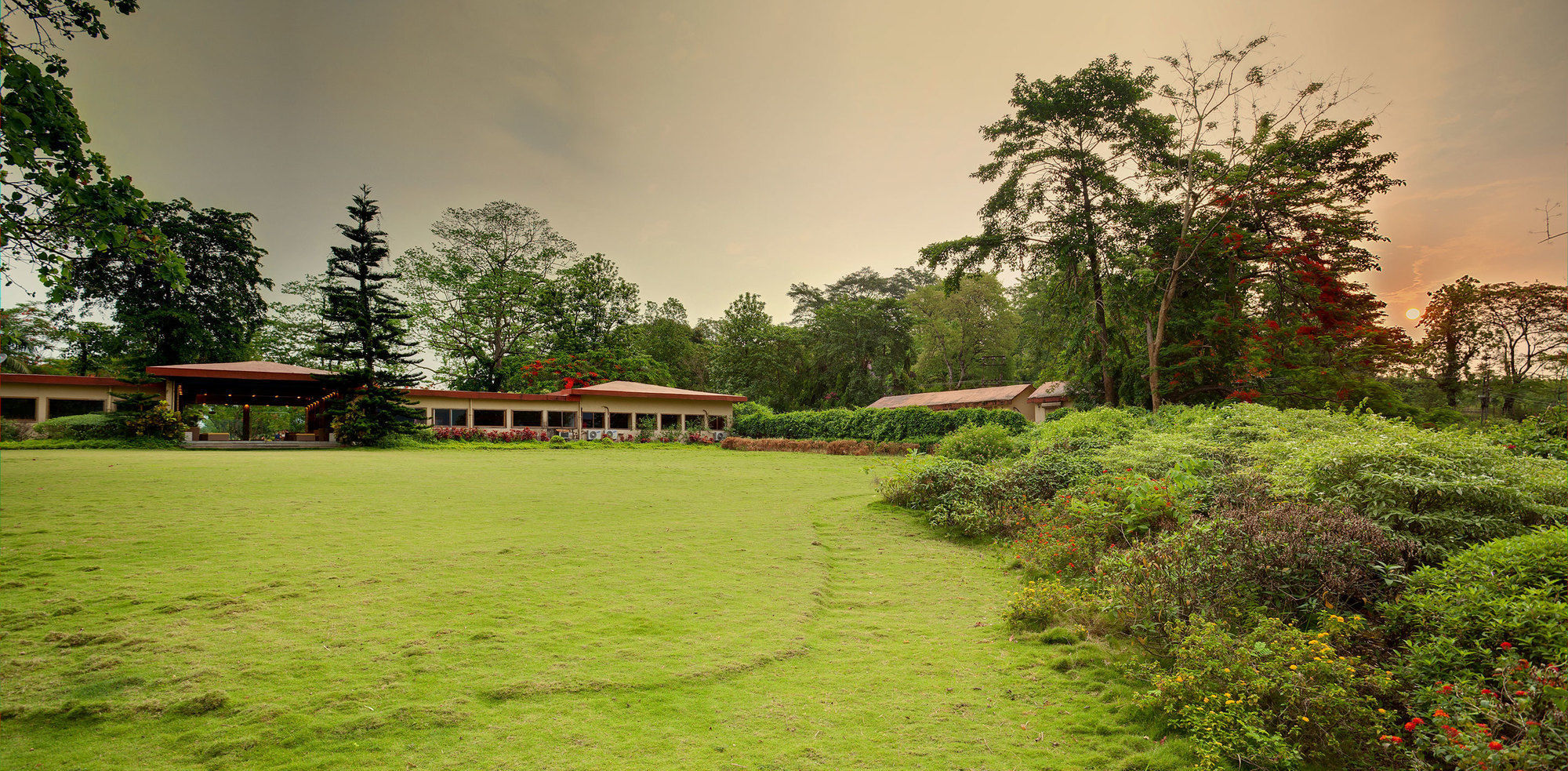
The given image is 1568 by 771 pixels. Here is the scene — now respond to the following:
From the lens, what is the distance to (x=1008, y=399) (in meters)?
36.5

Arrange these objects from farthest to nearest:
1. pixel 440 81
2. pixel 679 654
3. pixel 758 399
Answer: pixel 758 399 → pixel 440 81 → pixel 679 654

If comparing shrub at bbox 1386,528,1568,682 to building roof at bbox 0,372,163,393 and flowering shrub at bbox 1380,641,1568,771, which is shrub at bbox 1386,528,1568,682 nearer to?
flowering shrub at bbox 1380,641,1568,771

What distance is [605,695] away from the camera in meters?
3.37

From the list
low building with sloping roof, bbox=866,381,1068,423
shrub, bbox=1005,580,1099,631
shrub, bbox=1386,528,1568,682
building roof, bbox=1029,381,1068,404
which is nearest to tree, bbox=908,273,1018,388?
low building with sloping roof, bbox=866,381,1068,423

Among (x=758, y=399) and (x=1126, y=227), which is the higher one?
Answer: (x=1126, y=227)

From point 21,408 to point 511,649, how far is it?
107 feet

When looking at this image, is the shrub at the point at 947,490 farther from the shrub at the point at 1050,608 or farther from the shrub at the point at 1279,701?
the shrub at the point at 1279,701

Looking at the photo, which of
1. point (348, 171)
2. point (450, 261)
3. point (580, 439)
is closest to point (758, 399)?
point (580, 439)

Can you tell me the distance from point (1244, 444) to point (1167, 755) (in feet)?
18.5

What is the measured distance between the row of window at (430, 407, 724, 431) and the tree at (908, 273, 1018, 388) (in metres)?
20.6

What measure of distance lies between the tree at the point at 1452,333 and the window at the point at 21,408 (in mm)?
49472

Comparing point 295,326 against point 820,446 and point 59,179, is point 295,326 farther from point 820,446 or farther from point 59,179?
point 59,179

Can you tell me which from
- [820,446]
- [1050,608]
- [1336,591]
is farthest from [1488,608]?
[820,446]

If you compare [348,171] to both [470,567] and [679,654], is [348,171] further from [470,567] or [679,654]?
[679,654]
